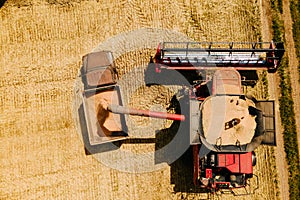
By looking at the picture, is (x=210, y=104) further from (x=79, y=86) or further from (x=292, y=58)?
(x=79, y=86)

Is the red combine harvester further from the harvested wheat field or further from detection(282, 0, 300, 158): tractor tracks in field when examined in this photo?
detection(282, 0, 300, 158): tractor tracks in field

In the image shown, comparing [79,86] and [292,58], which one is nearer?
[79,86]

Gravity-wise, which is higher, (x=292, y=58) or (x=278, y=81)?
(x=292, y=58)

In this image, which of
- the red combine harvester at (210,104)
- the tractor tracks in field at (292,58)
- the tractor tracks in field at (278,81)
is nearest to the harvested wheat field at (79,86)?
the tractor tracks in field at (278,81)

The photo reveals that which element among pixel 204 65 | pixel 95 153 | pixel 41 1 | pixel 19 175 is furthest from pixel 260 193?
pixel 41 1

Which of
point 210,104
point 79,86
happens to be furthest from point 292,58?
point 79,86

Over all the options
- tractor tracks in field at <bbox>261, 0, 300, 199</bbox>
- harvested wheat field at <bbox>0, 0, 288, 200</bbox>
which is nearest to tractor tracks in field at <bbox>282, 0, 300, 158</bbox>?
tractor tracks in field at <bbox>261, 0, 300, 199</bbox>
